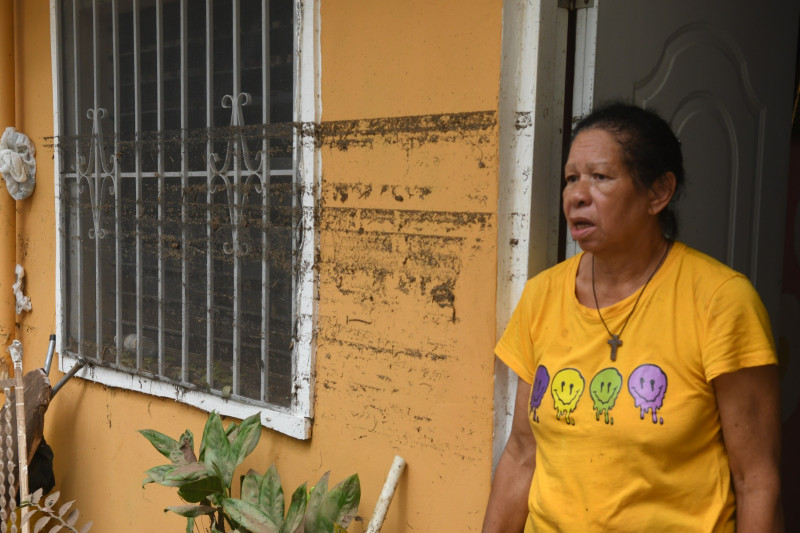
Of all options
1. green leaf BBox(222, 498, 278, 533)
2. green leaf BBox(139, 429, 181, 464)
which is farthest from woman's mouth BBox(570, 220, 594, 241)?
green leaf BBox(139, 429, 181, 464)

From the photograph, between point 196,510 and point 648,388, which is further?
point 196,510

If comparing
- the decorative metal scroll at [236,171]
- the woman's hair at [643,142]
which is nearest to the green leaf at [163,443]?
the decorative metal scroll at [236,171]

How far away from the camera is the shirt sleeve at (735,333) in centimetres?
163

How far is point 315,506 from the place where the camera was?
2.55 metres

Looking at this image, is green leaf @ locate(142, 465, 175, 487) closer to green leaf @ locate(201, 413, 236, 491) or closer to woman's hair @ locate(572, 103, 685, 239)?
green leaf @ locate(201, 413, 236, 491)

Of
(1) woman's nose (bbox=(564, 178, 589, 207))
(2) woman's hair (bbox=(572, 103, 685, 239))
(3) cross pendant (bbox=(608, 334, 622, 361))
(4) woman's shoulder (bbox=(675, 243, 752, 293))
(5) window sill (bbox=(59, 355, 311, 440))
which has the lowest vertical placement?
(5) window sill (bbox=(59, 355, 311, 440))

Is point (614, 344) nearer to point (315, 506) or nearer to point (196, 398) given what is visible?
point (315, 506)

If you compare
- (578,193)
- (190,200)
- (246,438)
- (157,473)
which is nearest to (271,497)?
(246,438)

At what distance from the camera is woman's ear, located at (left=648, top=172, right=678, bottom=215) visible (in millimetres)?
1813

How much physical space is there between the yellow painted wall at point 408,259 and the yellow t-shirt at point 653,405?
46 cm

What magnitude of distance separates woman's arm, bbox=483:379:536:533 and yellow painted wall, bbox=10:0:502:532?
0.60ft

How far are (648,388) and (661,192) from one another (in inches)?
16.7

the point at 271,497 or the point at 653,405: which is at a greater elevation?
the point at 653,405

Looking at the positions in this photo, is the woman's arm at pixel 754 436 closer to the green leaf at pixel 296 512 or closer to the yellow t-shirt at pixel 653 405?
the yellow t-shirt at pixel 653 405
